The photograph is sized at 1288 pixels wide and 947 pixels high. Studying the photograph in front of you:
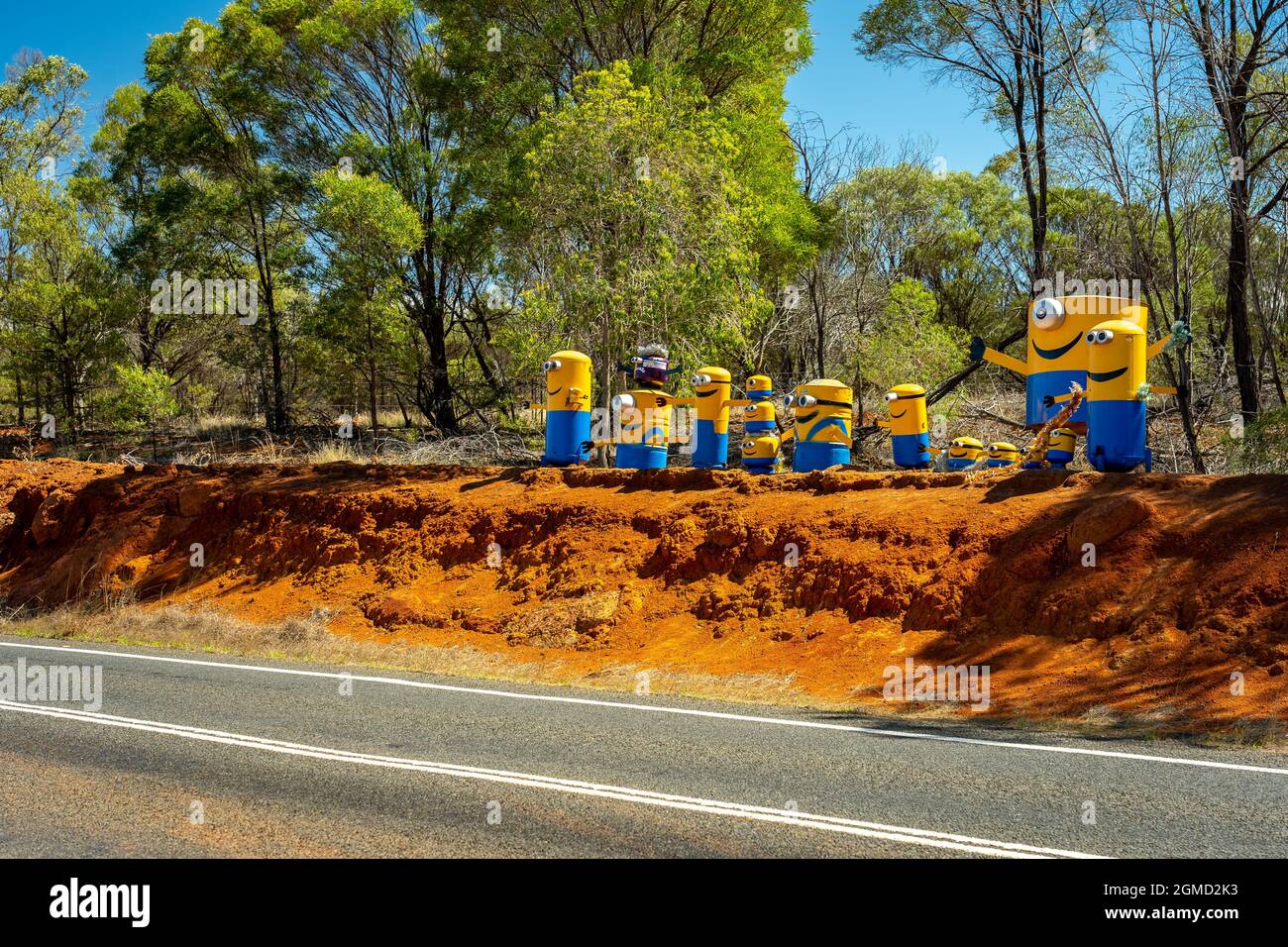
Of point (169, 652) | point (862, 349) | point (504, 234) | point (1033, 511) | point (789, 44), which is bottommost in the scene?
point (169, 652)

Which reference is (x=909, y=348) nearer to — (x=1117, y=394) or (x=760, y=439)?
(x=760, y=439)

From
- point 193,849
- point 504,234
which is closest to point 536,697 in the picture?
point 193,849

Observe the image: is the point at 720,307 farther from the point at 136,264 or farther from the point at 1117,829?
the point at 136,264

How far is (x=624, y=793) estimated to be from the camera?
19.4 feet

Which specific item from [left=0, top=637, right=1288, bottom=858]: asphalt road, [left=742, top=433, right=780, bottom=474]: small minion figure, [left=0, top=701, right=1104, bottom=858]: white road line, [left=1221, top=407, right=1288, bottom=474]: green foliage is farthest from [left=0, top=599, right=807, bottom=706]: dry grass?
[left=1221, top=407, right=1288, bottom=474]: green foliage

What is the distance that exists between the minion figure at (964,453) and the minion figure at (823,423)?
5.50 ft

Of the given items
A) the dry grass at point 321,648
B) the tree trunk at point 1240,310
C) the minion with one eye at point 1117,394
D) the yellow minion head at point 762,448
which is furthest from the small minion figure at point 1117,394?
the yellow minion head at point 762,448

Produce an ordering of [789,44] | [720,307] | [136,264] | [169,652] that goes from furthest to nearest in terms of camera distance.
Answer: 1. [136,264]
2. [789,44]
3. [720,307]
4. [169,652]

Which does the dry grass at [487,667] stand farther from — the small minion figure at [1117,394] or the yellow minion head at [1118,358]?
the yellow minion head at [1118,358]

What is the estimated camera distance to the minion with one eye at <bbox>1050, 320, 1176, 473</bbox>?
11.0m

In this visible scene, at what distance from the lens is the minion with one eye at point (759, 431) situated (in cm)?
1593

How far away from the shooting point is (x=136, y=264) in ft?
106

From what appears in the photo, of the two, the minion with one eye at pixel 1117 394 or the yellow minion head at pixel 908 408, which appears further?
the yellow minion head at pixel 908 408

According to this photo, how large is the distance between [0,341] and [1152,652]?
1475 inches
